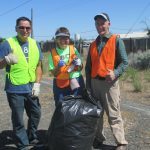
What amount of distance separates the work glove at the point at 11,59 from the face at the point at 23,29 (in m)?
0.41

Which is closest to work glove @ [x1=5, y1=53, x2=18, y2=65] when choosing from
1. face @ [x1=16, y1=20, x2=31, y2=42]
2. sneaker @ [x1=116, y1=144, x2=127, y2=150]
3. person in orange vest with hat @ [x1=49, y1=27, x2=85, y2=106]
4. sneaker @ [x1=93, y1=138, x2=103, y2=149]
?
face @ [x1=16, y1=20, x2=31, y2=42]

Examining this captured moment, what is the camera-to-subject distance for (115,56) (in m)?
6.05

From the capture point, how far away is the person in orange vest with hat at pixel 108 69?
235 inches

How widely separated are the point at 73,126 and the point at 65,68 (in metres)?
1.10

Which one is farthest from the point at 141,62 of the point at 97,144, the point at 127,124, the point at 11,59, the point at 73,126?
the point at 73,126

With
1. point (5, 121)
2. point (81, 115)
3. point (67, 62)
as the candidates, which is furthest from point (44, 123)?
point (81, 115)

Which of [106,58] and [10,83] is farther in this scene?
[10,83]

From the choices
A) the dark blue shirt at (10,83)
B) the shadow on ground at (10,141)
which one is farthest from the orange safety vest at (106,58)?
the shadow on ground at (10,141)

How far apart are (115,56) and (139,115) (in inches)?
123

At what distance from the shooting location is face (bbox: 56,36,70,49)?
20.5ft

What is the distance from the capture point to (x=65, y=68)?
20.7ft

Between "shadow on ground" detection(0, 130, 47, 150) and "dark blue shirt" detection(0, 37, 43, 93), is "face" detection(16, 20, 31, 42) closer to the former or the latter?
"dark blue shirt" detection(0, 37, 43, 93)

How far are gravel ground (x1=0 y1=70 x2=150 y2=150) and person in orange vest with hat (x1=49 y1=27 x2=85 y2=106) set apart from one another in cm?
100

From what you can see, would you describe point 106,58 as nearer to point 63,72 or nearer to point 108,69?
point 108,69
